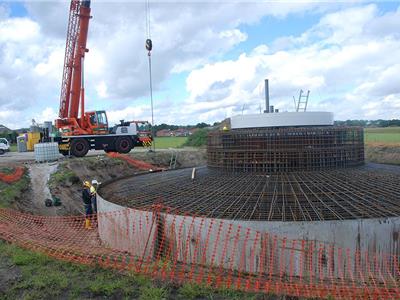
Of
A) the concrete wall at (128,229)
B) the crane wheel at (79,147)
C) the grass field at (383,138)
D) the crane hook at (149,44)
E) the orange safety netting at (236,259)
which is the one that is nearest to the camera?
the orange safety netting at (236,259)

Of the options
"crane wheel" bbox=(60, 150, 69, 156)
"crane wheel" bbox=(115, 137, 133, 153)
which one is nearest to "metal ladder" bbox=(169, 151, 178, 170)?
"crane wheel" bbox=(115, 137, 133, 153)

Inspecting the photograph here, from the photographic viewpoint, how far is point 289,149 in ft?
29.7

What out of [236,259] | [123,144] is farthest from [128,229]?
[123,144]

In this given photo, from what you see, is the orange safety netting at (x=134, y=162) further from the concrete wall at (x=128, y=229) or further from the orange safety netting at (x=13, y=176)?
the concrete wall at (x=128, y=229)

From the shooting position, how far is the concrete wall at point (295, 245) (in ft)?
19.1

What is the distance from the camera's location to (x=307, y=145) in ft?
29.7

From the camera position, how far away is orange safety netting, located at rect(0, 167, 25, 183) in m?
14.3

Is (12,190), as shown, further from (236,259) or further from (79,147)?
(236,259)

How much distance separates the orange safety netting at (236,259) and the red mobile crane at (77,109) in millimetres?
13115

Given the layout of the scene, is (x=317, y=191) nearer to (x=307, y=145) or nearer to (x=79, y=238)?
(x=307, y=145)

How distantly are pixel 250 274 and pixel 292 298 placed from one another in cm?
130

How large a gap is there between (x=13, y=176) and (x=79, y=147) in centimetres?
539

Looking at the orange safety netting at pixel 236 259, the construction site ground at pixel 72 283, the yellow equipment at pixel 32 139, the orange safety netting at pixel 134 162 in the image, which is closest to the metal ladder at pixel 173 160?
the orange safety netting at pixel 134 162

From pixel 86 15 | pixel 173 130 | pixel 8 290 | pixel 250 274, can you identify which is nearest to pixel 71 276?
pixel 8 290
